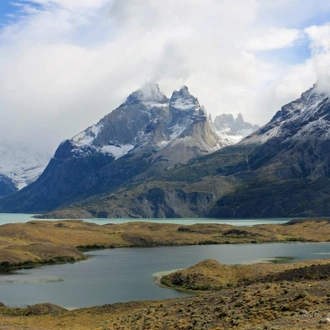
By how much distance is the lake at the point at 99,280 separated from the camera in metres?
80.6

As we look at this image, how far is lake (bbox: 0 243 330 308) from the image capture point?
8062 centimetres

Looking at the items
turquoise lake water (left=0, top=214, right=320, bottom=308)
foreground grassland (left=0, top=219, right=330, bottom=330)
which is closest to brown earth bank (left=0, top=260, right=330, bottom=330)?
foreground grassland (left=0, top=219, right=330, bottom=330)

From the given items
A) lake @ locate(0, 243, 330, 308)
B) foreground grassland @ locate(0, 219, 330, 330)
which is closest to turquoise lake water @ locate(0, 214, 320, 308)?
lake @ locate(0, 243, 330, 308)

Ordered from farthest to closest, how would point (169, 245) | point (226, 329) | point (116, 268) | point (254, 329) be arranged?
point (169, 245) → point (116, 268) → point (226, 329) → point (254, 329)

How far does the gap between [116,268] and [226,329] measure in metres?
79.1

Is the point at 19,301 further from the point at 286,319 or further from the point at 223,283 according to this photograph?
the point at 286,319

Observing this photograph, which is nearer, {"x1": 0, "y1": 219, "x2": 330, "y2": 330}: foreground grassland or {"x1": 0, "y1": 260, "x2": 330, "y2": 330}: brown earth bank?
{"x1": 0, "y1": 260, "x2": 330, "y2": 330}: brown earth bank

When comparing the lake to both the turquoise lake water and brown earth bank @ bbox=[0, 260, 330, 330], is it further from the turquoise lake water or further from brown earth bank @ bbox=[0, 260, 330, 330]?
brown earth bank @ bbox=[0, 260, 330, 330]

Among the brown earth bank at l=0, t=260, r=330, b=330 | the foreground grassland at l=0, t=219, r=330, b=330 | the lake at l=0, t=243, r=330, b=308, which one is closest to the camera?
the brown earth bank at l=0, t=260, r=330, b=330

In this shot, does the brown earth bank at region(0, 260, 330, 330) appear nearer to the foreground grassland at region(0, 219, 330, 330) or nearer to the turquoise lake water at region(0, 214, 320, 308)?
the foreground grassland at region(0, 219, 330, 330)

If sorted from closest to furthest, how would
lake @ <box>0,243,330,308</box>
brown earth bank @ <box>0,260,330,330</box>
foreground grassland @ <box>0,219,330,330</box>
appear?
brown earth bank @ <box>0,260,330,330</box> → foreground grassland @ <box>0,219,330,330</box> → lake @ <box>0,243,330,308</box>

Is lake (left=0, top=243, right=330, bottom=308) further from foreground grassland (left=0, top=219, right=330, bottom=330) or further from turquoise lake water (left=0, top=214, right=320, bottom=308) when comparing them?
foreground grassland (left=0, top=219, right=330, bottom=330)

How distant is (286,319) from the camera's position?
38.3 metres

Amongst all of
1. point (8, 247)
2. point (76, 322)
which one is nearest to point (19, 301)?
point (76, 322)
